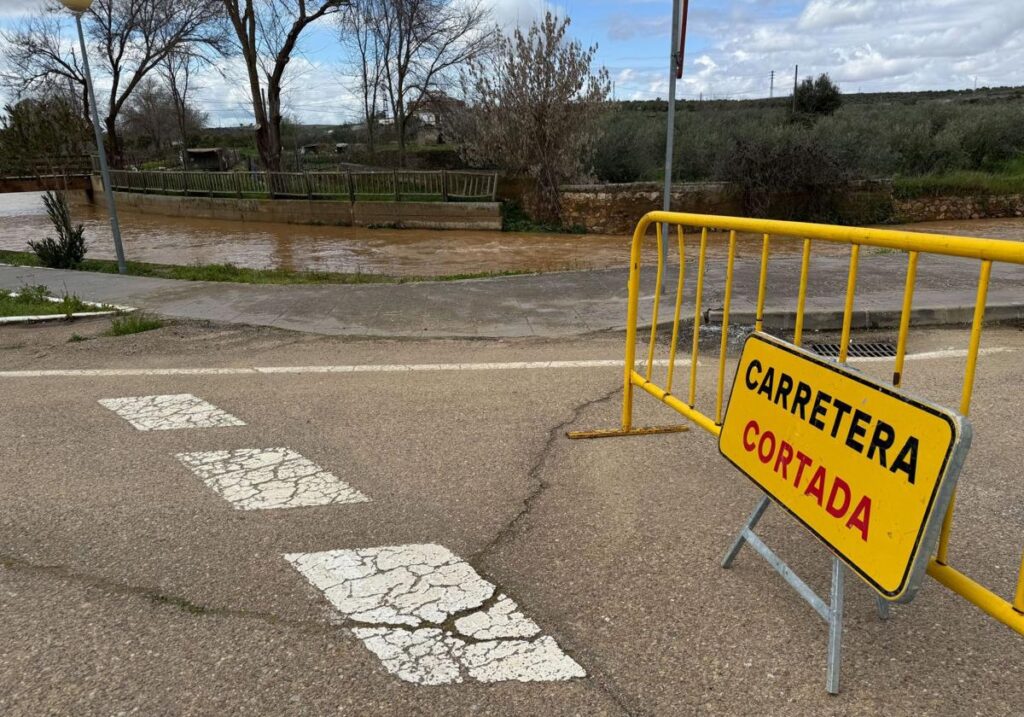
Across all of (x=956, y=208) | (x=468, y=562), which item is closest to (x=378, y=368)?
(x=468, y=562)

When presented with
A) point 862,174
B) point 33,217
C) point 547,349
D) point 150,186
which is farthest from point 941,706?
point 33,217

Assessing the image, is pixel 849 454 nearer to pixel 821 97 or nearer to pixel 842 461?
pixel 842 461

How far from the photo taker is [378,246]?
17750 millimetres

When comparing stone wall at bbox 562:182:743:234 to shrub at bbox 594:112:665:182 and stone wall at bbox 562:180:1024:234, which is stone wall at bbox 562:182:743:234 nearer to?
stone wall at bbox 562:180:1024:234

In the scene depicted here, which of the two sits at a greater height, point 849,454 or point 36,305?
point 849,454

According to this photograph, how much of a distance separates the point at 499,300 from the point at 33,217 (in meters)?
27.0

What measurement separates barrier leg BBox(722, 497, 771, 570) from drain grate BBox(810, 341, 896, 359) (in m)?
3.51

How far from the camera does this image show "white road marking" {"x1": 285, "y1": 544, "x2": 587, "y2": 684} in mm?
2357

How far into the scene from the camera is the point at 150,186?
27.9 metres

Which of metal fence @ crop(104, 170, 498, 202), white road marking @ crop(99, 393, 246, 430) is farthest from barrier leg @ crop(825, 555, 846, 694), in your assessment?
metal fence @ crop(104, 170, 498, 202)

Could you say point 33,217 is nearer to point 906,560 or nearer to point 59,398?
point 59,398

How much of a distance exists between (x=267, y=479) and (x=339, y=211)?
19.1 metres

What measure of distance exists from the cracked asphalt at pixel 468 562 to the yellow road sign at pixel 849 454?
0.44 metres

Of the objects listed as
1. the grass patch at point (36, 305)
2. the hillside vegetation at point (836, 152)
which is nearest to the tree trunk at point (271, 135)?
the hillside vegetation at point (836, 152)
